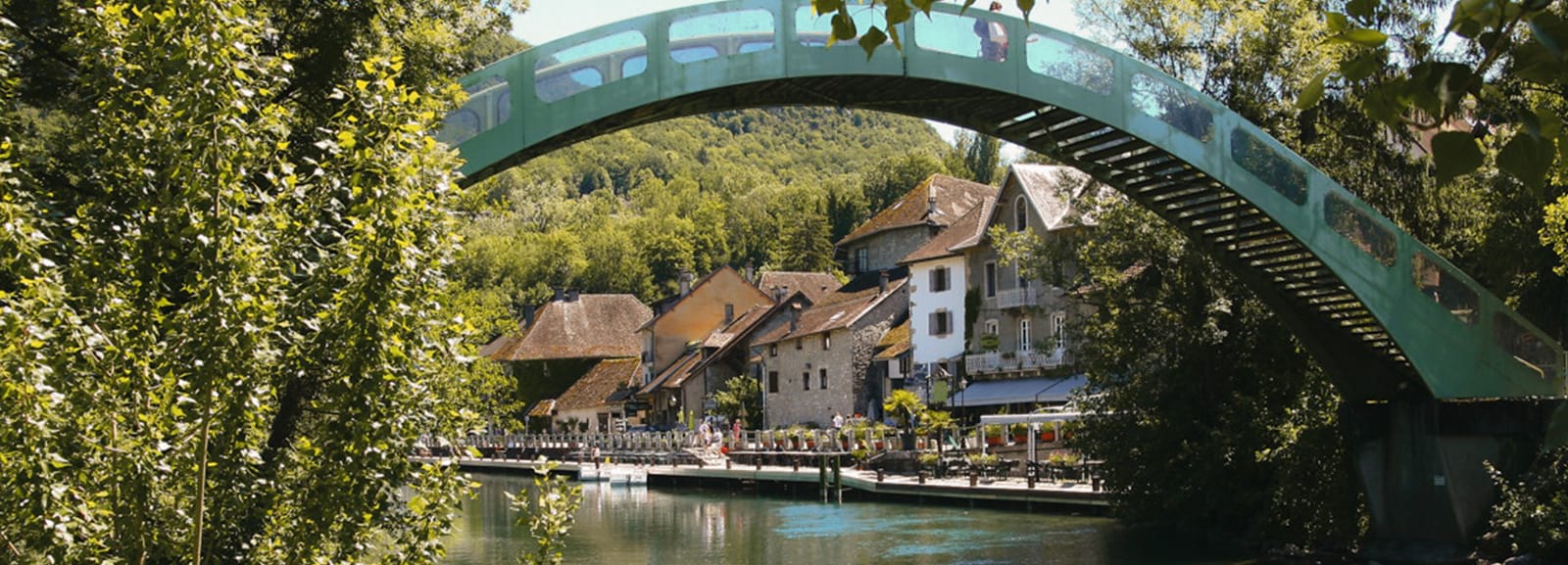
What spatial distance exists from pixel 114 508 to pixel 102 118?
6.23ft

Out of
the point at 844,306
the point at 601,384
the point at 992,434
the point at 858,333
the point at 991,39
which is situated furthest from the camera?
the point at 601,384

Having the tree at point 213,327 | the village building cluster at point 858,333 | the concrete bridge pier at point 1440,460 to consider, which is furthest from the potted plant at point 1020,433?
the tree at point 213,327

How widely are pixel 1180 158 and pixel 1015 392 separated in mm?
33386

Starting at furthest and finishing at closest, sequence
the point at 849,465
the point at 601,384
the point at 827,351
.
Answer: the point at 601,384, the point at 827,351, the point at 849,465

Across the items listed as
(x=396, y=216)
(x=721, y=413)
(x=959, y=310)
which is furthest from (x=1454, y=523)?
(x=721, y=413)

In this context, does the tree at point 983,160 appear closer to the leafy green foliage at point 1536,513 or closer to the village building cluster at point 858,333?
the village building cluster at point 858,333

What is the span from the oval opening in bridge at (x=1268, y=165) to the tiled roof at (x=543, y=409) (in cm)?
6830

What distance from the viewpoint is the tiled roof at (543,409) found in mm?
84875

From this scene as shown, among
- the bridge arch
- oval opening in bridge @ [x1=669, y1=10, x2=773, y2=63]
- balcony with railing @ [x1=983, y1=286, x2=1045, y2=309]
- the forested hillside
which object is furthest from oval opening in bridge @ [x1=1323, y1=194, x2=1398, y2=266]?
the forested hillside

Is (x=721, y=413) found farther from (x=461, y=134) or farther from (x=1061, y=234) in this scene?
(x=461, y=134)

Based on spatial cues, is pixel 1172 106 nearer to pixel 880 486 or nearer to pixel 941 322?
pixel 880 486

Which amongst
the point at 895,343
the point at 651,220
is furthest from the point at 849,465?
the point at 651,220

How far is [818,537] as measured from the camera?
30688 mm

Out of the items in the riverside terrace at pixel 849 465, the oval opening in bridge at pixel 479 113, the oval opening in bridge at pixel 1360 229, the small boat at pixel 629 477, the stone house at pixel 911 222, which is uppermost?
the stone house at pixel 911 222
